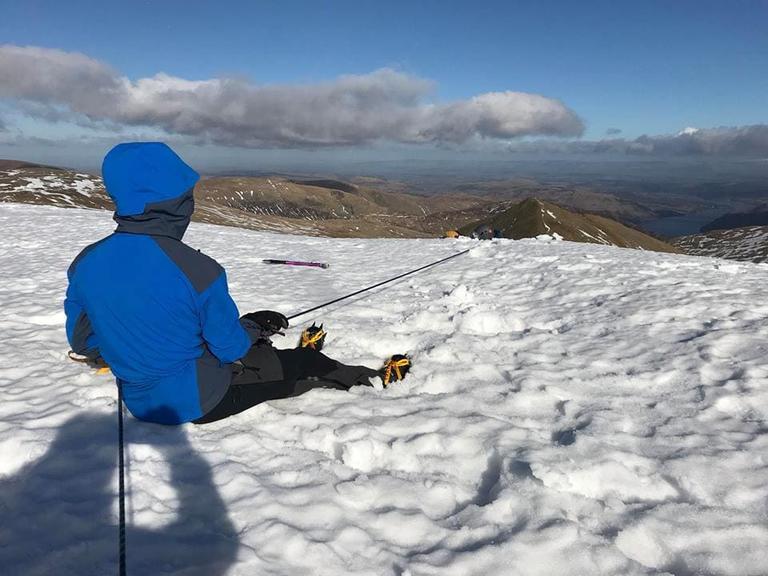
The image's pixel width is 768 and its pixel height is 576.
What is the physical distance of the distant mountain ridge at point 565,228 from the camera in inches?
6368

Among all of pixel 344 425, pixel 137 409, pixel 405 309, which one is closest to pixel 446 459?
pixel 344 425

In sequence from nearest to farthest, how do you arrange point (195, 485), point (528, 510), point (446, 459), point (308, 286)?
point (528, 510), point (195, 485), point (446, 459), point (308, 286)

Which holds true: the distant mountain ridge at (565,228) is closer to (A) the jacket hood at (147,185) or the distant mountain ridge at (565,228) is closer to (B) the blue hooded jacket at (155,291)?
(B) the blue hooded jacket at (155,291)

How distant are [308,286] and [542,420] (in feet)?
31.0

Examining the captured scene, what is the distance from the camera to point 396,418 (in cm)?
580

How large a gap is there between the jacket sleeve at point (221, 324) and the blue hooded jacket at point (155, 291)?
1cm

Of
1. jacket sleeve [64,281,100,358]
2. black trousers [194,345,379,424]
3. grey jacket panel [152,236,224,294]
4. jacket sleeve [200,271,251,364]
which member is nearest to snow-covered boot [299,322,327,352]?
black trousers [194,345,379,424]

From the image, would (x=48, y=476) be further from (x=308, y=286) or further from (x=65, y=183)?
(x=65, y=183)

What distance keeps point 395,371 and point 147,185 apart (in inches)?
168

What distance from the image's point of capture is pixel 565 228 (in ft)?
543

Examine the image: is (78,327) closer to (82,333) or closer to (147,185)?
(82,333)

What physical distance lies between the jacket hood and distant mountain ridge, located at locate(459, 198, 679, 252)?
157 meters

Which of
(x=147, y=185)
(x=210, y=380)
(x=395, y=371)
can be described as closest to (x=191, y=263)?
(x=147, y=185)

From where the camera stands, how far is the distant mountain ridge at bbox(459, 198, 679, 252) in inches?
6368
